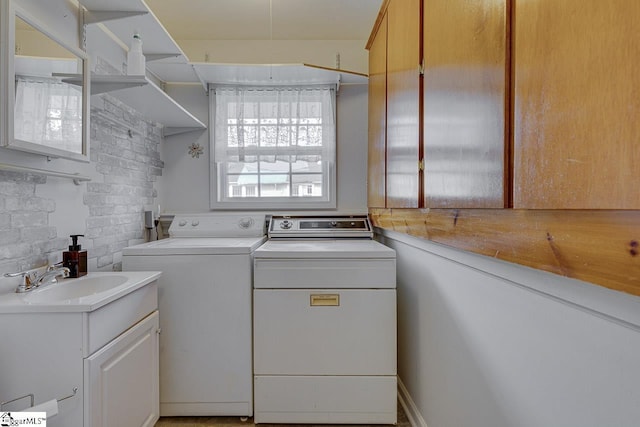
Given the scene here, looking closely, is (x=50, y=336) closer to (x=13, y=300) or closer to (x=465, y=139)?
(x=13, y=300)

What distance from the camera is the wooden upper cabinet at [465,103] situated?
0.74 m

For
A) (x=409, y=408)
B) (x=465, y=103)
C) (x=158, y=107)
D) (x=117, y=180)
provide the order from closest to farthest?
(x=465, y=103) < (x=409, y=408) < (x=117, y=180) < (x=158, y=107)

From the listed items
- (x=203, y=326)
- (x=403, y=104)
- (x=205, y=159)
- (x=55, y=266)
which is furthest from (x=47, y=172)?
(x=403, y=104)

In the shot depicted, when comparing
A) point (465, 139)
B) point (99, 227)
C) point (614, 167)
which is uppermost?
point (465, 139)

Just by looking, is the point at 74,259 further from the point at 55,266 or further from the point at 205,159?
the point at 205,159

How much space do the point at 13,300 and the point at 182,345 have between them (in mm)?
828

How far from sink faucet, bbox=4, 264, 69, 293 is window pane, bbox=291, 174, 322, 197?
1.67 m

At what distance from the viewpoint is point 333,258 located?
1.72 meters

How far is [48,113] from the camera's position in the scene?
126cm

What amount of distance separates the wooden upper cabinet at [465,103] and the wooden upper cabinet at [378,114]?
2.13ft

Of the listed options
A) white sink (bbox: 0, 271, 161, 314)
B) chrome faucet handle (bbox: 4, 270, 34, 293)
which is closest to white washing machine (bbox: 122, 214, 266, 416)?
white sink (bbox: 0, 271, 161, 314)

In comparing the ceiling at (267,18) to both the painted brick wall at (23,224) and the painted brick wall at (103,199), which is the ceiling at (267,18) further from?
the painted brick wall at (23,224)

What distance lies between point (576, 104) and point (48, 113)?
1.68 metres

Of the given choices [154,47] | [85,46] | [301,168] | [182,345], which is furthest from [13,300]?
[301,168]
